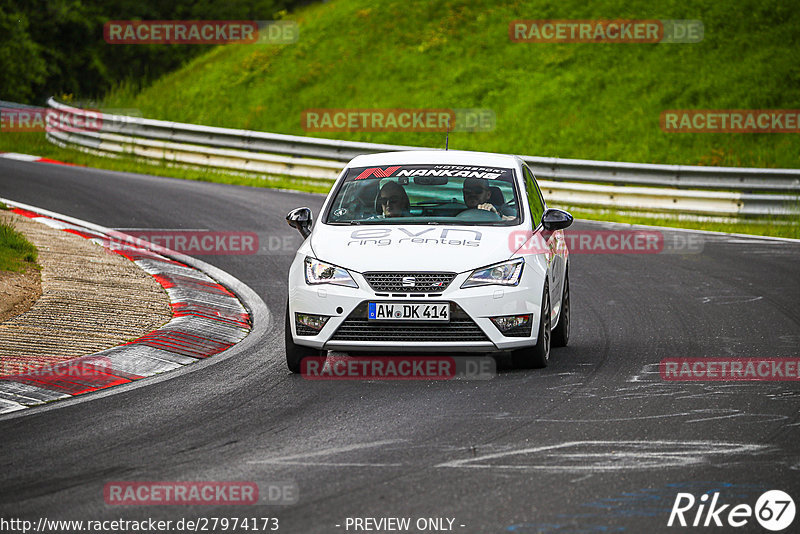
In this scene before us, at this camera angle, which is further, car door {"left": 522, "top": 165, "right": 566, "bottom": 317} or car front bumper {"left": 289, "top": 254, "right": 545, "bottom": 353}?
car door {"left": 522, "top": 165, "right": 566, "bottom": 317}

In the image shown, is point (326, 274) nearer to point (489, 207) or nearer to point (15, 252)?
point (489, 207)

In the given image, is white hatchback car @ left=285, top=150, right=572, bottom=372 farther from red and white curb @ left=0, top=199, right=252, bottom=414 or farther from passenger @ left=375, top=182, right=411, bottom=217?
red and white curb @ left=0, top=199, right=252, bottom=414

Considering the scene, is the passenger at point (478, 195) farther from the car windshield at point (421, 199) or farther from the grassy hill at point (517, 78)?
the grassy hill at point (517, 78)

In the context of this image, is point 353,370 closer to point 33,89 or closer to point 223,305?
point 223,305

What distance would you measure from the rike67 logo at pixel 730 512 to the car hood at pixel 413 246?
11.1ft

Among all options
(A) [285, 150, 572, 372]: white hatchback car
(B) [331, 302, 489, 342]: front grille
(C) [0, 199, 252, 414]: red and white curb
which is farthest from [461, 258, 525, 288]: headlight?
(C) [0, 199, 252, 414]: red and white curb

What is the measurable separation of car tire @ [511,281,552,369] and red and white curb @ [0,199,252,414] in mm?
2631

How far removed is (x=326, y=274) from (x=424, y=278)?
2.56 feet

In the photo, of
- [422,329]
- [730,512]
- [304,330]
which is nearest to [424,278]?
[422,329]

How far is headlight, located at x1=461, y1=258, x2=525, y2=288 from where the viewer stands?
28.4 ft

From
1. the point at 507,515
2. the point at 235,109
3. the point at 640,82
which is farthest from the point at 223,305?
the point at 235,109

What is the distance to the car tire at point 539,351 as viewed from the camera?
351 inches

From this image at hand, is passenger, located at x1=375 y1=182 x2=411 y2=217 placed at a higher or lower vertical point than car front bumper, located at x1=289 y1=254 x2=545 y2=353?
higher

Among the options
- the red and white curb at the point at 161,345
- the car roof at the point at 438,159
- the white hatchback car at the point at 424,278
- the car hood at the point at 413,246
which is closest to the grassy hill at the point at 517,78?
the red and white curb at the point at 161,345
